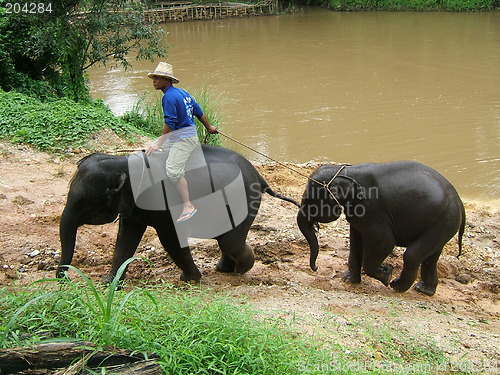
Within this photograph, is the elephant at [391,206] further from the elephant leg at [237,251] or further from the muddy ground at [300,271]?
the elephant leg at [237,251]

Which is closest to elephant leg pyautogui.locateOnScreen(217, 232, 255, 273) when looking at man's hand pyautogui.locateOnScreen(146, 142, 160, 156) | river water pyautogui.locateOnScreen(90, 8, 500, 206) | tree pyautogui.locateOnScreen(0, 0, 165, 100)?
man's hand pyautogui.locateOnScreen(146, 142, 160, 156)

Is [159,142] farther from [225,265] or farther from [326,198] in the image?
[326,198]

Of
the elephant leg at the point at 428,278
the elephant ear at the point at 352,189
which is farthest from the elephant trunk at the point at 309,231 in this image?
the elephant leg at the point at 428,278

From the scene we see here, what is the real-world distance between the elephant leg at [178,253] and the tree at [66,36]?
667 cm

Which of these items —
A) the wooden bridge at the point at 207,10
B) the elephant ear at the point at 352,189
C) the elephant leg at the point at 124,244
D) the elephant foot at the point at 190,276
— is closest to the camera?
the elephant leg at the point at 124,244

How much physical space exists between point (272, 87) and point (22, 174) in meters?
10.2

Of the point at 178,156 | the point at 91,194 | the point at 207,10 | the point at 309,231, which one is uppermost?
the point at 207,10

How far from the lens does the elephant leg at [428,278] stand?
539cm

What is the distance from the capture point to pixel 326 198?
5.21 m

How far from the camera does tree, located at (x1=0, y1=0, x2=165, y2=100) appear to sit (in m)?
10.4

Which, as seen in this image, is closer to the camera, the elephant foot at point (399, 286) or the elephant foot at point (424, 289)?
the elephant foot at point (399, 286)

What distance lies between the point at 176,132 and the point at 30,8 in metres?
7.06

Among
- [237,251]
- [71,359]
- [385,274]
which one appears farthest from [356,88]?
[71,359]

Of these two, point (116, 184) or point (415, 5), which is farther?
point (415, 5)
